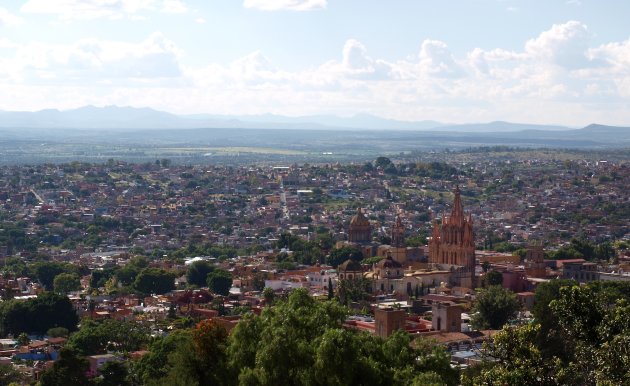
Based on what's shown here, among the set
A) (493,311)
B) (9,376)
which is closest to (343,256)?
(493,311)

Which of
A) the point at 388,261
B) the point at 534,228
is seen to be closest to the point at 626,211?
the point at 534,228

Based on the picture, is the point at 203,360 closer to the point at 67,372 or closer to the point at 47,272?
the point at 67,372

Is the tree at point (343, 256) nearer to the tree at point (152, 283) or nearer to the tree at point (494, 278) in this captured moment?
the tree at point (152, 283)

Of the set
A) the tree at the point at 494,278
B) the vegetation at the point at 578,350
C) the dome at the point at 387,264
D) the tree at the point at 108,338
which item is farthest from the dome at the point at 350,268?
the vegetation at the point at 578,350

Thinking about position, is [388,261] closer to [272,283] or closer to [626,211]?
[272,283]

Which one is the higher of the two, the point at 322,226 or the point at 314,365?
the point at 314,365

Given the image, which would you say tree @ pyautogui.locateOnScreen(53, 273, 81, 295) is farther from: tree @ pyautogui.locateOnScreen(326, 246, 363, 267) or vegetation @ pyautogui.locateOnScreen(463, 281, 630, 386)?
vegetation @ pyautogui.locateOnScreen(463, 281, 630, 386)

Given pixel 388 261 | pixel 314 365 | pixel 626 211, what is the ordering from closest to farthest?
pixel 314 365 → pixel 388 261 → pixel 626 211
